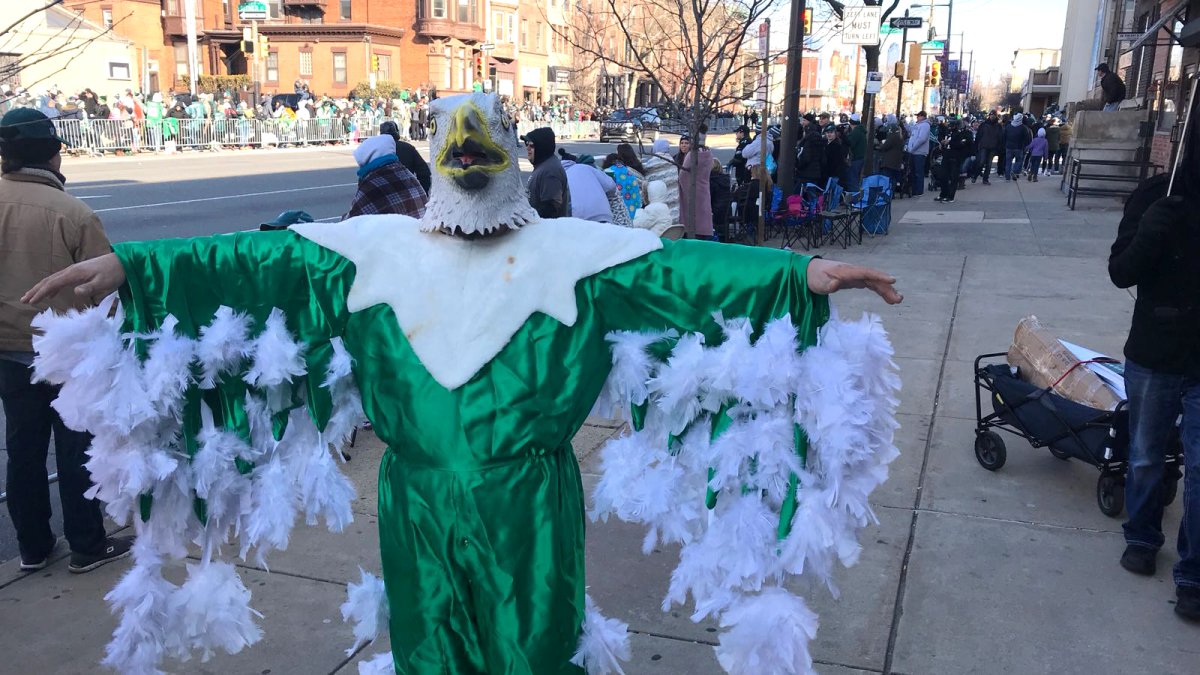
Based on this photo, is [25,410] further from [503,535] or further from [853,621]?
[853,621]

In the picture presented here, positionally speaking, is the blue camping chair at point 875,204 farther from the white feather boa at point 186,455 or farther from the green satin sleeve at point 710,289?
the white feather boa at point 186,455

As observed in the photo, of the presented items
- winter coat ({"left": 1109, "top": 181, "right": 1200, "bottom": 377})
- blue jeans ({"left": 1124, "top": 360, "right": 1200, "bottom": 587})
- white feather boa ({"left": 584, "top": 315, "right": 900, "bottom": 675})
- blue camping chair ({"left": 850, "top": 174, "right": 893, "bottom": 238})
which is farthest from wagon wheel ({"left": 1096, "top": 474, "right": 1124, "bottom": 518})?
blue camping chair ({"left": 850, "top": 174, "right": 893, "bottom": 238})

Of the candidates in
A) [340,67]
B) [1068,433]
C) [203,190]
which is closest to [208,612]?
[1068,433]

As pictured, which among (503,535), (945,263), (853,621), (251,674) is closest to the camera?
(503,535)

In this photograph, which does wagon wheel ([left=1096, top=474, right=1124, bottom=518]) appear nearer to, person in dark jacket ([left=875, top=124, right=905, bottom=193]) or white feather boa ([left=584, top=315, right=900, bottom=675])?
white feather boa ([left=584, top=315, right=900, bottom=675])

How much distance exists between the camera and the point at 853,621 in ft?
12.8

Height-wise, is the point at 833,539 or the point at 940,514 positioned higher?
the point at 833,539

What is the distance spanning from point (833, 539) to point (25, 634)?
314cm

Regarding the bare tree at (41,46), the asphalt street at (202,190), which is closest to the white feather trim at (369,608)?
the bare tree at (41,46)

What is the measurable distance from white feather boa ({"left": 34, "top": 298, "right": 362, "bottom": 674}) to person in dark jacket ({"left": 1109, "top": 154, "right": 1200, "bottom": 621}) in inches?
117

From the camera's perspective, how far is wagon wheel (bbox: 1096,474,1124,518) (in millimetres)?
4727

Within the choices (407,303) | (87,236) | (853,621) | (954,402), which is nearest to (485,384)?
(407,303)

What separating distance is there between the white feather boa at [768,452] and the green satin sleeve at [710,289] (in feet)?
0.13

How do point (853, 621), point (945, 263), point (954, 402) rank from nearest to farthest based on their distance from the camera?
point (853, 621) < point (954, 402) < point (945, 263)
